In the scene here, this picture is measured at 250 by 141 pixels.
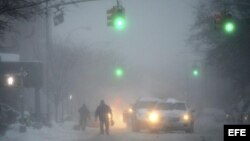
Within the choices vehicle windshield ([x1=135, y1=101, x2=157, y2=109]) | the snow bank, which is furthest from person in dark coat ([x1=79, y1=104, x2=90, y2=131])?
the snow bank

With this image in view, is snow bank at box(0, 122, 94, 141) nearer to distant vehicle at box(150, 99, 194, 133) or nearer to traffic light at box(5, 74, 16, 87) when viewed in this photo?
traffic light at box(5, 74, 16, 87)

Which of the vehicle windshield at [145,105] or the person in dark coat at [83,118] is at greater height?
the vehicle windshield at [145,105]

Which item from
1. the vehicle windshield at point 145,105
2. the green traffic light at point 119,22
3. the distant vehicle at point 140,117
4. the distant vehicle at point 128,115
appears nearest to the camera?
the green traffic light at point 119,22

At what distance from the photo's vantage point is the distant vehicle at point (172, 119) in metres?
29.7

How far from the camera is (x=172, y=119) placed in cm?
2970

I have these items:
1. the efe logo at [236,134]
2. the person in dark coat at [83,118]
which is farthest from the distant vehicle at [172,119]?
the efe logo at [236,134]

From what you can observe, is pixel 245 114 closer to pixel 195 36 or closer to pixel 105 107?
pixel 105 107

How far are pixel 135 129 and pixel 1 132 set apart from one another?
9.39 meters

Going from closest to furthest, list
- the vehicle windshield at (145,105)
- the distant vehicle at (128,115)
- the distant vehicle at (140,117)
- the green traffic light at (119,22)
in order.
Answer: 1. the green traffic light at (119,22)
2. the distant vehicle at (140,117)
3. the vehicle windshield at (145,105)
4. the distant vehicle at (128,115)

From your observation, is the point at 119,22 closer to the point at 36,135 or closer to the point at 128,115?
the point at 36,135

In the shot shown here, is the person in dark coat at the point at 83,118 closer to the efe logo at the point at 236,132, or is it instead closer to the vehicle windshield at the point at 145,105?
the vehicle windshield at the point at 145,105

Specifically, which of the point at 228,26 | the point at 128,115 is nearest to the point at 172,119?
the point at 228,26

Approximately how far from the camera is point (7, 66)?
110ft

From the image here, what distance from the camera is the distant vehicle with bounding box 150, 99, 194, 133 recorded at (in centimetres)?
2967
